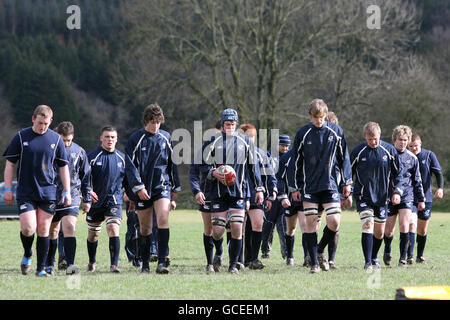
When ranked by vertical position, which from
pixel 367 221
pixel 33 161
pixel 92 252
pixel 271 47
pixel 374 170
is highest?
pixel 271 47

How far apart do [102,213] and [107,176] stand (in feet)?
1.77

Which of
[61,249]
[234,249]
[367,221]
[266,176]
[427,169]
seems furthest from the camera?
[427,169]

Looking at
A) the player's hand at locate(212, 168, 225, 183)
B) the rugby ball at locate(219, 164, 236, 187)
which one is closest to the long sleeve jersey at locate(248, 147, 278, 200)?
the rugby ball at locate(219, 164, 236, 187)

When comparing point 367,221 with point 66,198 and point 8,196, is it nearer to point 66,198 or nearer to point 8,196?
point 66,198

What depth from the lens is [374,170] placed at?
1120cm

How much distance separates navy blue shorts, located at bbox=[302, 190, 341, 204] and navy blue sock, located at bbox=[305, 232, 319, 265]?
472 millimetres

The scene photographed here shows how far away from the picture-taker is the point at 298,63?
39688 mm

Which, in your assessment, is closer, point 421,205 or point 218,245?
point 218,245

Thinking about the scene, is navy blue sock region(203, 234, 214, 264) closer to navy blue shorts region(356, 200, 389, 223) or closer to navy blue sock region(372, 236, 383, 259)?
navy blue shorts region(356, 200, 389, 223)

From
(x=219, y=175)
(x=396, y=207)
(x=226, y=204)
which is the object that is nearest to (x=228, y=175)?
(x=219, y=175)

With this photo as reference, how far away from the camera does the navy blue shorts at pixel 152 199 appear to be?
33.8 ft

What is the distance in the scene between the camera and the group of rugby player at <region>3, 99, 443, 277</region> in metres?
9.84
